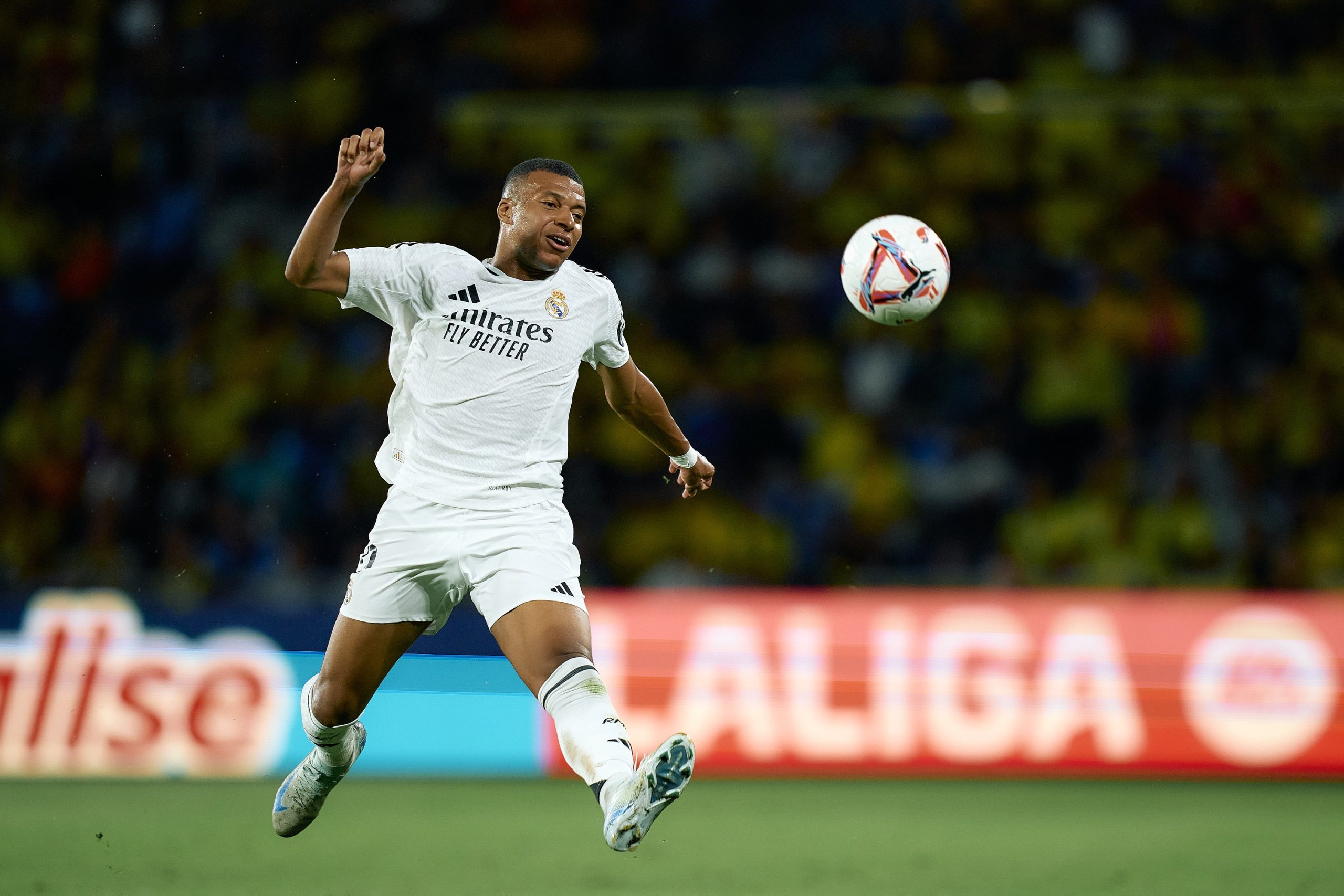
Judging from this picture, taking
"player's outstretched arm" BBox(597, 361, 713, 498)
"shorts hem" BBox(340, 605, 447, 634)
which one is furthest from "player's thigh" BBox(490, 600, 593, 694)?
"player's outstretched arm" BBox(597, 361, 713, 498)

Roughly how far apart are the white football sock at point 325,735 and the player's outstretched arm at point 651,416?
1.36 meters

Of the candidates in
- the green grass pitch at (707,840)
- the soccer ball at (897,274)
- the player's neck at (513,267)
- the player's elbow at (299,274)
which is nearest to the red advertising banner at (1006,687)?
the green grass pitch at (707,840)

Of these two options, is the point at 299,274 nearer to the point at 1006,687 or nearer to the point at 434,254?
the point at 434,254

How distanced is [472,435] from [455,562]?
1.29 ft

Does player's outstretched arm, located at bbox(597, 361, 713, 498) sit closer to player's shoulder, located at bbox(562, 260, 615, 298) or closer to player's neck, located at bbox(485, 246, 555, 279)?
player's shoulder, located at bbox(562, 260, 615, 298)

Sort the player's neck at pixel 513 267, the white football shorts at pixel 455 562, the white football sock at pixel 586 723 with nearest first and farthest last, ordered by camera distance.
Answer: the white football sock at pixel 586 723, the white football shorts at pixel 455 562, the player's neck at pixel 513 267

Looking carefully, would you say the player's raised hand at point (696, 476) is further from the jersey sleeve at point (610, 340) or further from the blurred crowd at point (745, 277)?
the blurred crowd at point (745, 277)

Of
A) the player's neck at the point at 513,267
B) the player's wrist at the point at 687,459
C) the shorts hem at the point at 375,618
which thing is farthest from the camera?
the player's wrist at the point at 687,459

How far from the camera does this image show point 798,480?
35.6ft

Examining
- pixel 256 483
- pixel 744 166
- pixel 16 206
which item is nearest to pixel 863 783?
pixel 256 483

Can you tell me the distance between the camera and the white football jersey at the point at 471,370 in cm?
499

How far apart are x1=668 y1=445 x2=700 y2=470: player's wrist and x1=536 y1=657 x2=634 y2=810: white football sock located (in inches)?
48.4

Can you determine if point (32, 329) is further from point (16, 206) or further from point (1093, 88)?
point (1093, 88)

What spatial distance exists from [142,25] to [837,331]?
6301 mm
